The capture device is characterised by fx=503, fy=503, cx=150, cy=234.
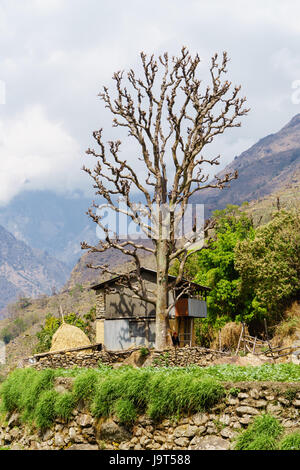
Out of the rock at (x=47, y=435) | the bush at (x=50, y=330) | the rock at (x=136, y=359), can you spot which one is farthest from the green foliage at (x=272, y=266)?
the rock at (x=47, y=435)

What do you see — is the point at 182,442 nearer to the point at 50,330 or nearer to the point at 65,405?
the point at 65,405

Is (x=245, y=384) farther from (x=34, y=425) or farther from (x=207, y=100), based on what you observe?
(x=207, y=100)

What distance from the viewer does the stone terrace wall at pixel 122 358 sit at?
21750 millimetres

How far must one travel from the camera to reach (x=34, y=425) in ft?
50.3

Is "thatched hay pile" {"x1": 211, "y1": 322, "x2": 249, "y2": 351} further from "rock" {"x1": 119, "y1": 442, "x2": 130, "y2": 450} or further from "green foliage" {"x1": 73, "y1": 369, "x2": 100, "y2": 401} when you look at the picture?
"rock" {"x1": 119, "y1": 442, "x2": 130, "y2": 450}

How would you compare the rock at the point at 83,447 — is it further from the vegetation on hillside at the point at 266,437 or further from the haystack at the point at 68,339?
the haystack at the point at 68,339

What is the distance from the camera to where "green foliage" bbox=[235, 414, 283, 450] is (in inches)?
408

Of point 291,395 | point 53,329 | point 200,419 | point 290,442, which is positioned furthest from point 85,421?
point 53,329

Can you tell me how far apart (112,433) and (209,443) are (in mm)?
2977

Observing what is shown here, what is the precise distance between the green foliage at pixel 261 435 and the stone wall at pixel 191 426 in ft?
0.65

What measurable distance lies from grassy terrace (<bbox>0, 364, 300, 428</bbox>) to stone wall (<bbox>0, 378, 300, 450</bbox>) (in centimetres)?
23

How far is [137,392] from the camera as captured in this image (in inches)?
510

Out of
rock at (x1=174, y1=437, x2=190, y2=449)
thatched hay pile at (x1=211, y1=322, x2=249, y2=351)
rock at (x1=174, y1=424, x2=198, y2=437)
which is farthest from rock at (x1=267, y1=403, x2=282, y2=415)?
thatched hay pile at (x1=211, y1=322, x2=249, y2=351)
